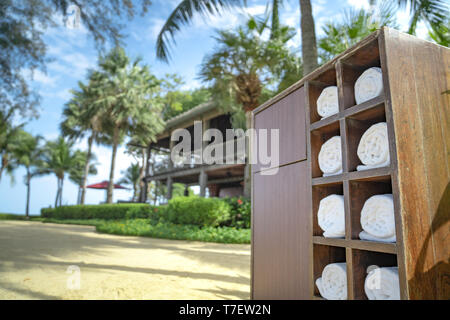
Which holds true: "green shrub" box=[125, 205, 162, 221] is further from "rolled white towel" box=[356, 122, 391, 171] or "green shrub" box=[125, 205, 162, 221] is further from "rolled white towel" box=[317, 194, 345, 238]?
"rolled white towel" box=[356, 122, 391, 171]

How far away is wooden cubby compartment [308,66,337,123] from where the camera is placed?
6.27 feet

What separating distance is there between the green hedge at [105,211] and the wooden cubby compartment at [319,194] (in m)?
10.9

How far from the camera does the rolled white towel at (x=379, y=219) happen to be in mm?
1345

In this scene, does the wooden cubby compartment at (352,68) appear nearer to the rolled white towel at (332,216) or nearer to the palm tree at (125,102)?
the rolled white towel at (332,216)

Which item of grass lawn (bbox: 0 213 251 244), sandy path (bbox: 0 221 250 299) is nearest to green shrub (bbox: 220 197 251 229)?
grass lawn (bbox: 0 213 251 244)

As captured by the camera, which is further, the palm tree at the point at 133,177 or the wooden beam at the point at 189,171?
the palm tree at the point at 133,177

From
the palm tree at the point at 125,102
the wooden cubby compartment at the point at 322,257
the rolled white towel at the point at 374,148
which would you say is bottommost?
the wooden cubby compartment at the point at 322,257

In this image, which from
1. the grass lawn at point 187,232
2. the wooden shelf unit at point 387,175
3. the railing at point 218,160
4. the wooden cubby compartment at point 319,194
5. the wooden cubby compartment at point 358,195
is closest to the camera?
the wooden shelf unit at point 387,175

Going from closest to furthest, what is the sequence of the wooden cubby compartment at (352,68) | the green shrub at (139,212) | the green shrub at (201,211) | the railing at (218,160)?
the wooden cubby compartment at (352,68), the green shrub at (201,211), the railing at (218,160), the green shrub at (139,212)

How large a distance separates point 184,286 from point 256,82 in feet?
22.9

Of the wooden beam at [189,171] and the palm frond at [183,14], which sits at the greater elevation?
the palm frond at [183,14]

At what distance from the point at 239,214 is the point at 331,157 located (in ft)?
24.0

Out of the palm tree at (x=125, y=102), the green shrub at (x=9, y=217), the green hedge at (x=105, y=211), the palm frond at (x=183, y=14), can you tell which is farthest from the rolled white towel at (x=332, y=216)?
the green shrub at (x=9, y=217)

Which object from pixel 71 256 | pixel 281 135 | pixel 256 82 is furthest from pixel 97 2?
pixel 281 135
